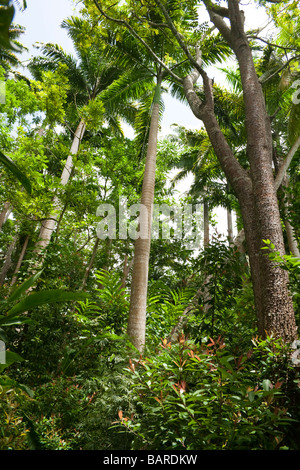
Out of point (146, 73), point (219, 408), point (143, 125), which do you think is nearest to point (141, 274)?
point (219, 408)

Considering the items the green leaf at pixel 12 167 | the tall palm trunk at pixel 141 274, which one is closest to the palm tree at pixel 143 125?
the tall palm trunk at pixel 141 274

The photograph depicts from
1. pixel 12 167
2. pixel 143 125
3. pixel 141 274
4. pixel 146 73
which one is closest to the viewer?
pixel 12 167

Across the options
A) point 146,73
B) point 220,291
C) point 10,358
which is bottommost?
point 10,358

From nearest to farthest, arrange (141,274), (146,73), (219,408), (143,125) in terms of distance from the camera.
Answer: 1. (219,408)
2. (141,274)
3. (146,73)
4. (143,125)

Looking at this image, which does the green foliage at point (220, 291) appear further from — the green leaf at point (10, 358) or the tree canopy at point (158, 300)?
the green leaf at point (10, 358)

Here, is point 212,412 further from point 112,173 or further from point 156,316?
point 112,173

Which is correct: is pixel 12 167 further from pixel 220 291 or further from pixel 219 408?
pixel 220 291

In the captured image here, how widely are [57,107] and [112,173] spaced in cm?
200

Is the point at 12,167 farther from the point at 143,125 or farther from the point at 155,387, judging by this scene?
the point at 143,125

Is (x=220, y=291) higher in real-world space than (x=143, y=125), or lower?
lower

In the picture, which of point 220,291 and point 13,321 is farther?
point 220,291

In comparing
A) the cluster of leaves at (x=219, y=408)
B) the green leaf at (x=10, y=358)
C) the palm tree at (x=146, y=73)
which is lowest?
the cluster of leaves at (x=219, y=408)

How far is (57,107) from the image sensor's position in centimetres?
618
